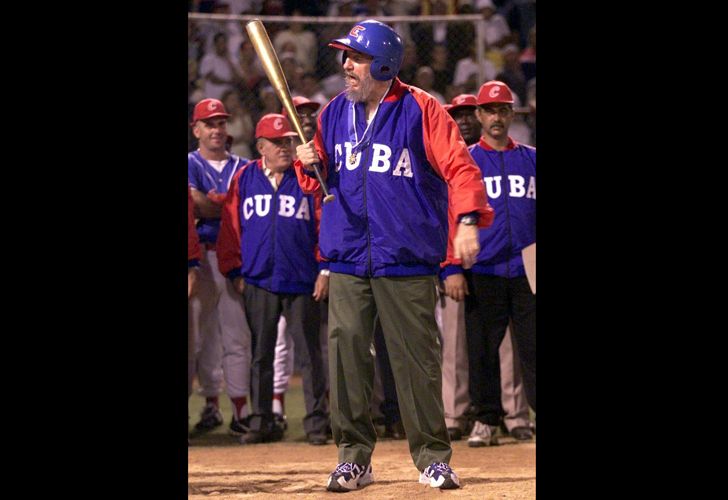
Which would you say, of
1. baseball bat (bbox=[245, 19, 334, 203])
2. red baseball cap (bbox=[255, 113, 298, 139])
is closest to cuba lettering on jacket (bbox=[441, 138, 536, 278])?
red baseball cap (bbox=[255, 113, 298, 139])

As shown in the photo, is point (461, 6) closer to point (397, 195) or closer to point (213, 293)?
point (213, 293)

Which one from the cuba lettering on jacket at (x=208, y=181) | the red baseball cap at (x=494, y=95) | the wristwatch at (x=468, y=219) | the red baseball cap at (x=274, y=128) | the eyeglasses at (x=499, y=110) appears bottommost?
the wristwatch at (x=468, y=219)

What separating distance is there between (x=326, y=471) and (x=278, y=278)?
180cm

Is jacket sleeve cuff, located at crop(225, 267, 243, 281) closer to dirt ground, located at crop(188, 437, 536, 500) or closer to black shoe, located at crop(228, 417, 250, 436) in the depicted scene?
black shoe, located at crop(228, 417, 250, 436)

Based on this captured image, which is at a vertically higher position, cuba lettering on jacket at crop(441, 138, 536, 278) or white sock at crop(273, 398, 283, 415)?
cuba lettering on jacket at crop(441, 138, 536, 278)

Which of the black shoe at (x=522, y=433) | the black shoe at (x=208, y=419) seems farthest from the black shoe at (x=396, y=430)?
the black shoe at (x=208, y=419)

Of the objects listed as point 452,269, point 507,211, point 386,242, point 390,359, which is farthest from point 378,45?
point 507,211

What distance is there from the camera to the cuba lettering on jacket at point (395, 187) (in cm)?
578

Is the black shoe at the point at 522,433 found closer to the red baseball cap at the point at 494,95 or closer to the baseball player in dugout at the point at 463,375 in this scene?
the baseball player in dugout at the point at 463,375

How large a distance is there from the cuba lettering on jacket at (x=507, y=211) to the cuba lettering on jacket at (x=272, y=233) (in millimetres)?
1228

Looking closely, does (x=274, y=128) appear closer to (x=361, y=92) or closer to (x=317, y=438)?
(x=317, y=438)

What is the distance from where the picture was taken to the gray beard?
5891 millimetres

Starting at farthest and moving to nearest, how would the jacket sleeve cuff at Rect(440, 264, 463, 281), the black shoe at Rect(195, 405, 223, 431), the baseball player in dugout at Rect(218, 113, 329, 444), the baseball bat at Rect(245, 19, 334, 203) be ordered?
the black shoe at Rect(195, 405, 223, 431)
the baseball player in dugout at Rect(218, 113, 329, 444)
the jacket sleeve cuff at Rect(440, 264, 463, 281)
the baseball bat at Rect(245, 19, 334, 203)

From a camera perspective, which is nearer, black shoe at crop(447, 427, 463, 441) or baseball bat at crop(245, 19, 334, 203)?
baseball bat at crop(245, 19, 334, 203)
